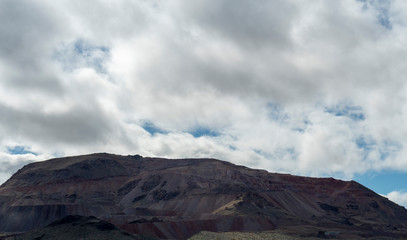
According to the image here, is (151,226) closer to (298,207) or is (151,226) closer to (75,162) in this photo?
(298,207)

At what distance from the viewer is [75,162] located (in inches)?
5920

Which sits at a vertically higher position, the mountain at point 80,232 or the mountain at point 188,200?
the mountain at point 188,200

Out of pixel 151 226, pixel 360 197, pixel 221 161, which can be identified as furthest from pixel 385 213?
pixel 151 226

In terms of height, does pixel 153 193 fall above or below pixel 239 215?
above

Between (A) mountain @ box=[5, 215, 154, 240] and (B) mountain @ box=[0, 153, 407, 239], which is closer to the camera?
(A) mountain @ box=[5, 215, 154, 240]

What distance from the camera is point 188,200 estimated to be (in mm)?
111250

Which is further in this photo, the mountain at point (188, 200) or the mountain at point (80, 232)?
the mountain at point (188, 200)

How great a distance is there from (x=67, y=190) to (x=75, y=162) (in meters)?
18.8

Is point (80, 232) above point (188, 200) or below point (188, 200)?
below

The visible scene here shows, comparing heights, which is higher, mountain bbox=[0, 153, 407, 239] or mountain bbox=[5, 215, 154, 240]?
mountain bbox=[0, 153, 407, 239]

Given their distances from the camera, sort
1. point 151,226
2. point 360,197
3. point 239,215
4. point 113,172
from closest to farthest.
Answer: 1. point 151,226
2. point 239,215
3. point 360,197
4. point 113,172

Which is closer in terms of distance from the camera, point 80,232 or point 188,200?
point 80,232

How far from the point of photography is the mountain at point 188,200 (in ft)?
277

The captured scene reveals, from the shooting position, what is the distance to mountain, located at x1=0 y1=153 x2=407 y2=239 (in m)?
84.4
